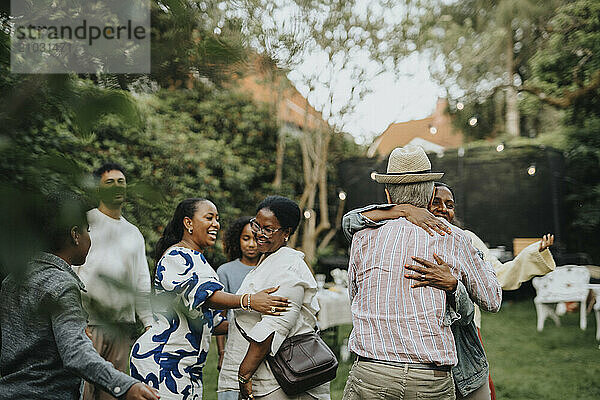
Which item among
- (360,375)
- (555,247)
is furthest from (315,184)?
(360,375)

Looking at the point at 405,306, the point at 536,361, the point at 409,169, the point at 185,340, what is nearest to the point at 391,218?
the point at 409,169

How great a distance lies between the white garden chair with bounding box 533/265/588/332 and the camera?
835 cm

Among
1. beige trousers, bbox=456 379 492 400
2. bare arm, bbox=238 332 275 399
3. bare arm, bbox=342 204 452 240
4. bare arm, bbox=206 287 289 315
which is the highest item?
bare arm, bbox=342 204 452 240

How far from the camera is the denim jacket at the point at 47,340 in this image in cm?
69

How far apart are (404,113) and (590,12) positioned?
369 centimetres

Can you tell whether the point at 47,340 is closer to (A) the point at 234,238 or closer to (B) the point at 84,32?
(B) the point at 84,32

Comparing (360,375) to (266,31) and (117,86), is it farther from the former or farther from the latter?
(117,86)

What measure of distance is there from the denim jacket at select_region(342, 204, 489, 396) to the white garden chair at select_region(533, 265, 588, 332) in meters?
6.50

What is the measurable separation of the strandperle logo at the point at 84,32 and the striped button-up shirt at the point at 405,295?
1.52m

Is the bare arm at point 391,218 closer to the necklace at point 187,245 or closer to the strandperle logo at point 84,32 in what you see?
→ the necklace at point 187,245

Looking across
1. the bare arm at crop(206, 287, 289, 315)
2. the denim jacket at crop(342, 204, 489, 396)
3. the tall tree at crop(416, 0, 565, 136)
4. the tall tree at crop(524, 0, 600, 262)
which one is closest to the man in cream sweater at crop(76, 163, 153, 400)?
the denim jacket at crop(342, 204, 489, 396)

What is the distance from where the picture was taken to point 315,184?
1133 cm

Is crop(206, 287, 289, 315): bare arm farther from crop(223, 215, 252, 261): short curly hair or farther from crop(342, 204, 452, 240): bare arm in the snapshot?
crop(223, 215, 252, 261): short curly hair

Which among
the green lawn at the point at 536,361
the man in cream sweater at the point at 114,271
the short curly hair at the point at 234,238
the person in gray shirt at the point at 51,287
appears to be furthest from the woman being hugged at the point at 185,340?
the green lawn at the point at 536,361
